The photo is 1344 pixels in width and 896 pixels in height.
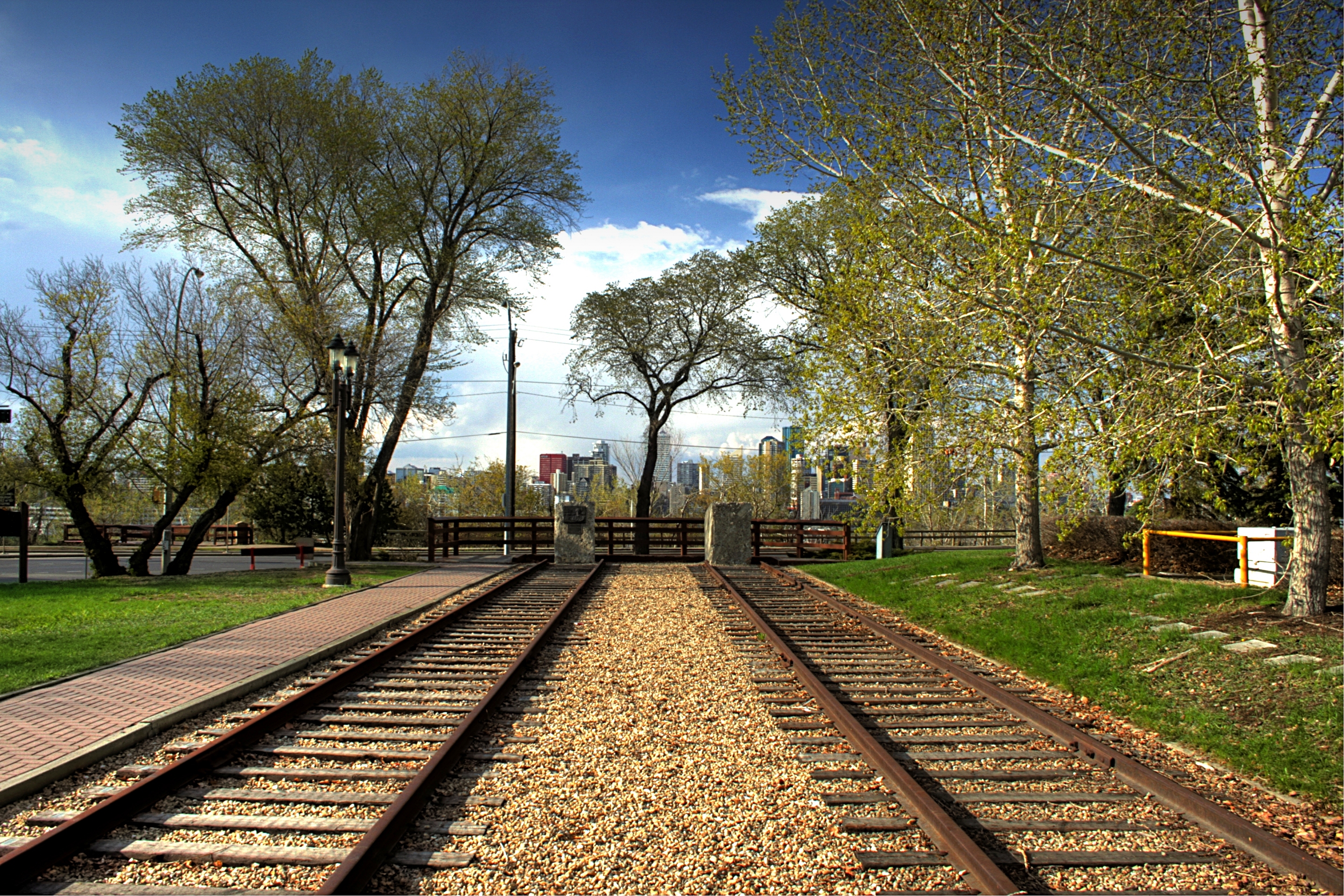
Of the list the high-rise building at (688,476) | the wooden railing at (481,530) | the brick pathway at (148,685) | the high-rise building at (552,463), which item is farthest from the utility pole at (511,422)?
the high-rise building at (552,463)

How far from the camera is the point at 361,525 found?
827 inches

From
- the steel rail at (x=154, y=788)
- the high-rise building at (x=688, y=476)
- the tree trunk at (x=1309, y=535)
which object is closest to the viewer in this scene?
the steel rail at (x=154, y=788)

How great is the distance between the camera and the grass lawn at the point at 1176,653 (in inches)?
186

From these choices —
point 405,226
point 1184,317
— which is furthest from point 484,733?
point 405,226

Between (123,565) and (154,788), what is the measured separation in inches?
892

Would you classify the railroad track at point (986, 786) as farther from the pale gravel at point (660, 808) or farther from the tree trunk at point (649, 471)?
the tree trunk at point (649, 471)

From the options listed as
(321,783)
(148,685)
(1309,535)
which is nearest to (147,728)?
(148,685)

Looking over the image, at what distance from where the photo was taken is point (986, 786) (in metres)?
4.27

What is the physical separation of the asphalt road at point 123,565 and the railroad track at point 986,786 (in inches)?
633

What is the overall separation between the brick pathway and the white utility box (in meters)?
10.3

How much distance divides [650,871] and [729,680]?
332 cm

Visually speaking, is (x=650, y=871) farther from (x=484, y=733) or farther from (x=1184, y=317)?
(x=1184, y=317)

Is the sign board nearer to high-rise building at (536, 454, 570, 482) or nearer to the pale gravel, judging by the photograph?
the pale gravel

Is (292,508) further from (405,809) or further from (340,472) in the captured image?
(405,809)
